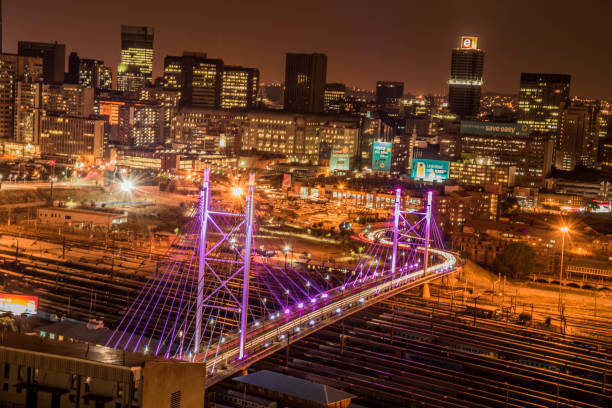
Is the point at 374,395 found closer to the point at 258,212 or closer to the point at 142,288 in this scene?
the point at 142,288

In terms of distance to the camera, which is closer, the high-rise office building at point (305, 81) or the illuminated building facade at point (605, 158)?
the illuminated building facade at point (605, 158)

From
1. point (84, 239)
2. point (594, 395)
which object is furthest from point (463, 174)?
point (594, 395)

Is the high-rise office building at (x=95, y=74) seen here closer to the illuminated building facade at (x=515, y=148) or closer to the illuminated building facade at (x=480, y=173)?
the illuminated building facade at (x=515, y=148)

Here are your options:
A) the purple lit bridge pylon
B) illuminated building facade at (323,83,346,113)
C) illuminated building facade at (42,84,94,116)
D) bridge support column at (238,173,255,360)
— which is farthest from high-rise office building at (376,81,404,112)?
bridge support column at (238,173,255,360)

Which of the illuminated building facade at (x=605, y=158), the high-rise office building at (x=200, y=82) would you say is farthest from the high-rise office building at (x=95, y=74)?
→ the illuminated building facade at (x=605, y=158)

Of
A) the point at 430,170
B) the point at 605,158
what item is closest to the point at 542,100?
the point at 605,158

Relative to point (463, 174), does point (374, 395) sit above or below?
below
